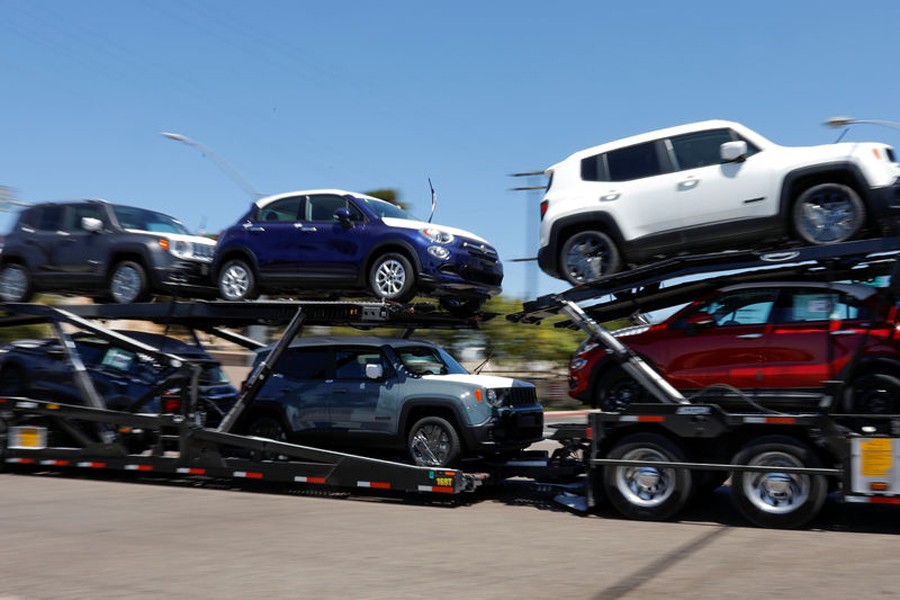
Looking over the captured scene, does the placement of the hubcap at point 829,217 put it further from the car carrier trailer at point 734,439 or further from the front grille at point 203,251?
the front grille at point 203,251

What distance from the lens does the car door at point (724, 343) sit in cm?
838

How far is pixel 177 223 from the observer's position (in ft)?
41.7

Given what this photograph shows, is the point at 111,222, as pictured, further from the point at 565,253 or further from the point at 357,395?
the point at 565,253

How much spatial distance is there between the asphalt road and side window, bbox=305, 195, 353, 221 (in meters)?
3.37

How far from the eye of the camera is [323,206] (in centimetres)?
1086

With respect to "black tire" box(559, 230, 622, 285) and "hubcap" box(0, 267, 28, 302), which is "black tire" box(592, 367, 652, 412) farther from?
"hubcap" box(0, 267, 28, 302)

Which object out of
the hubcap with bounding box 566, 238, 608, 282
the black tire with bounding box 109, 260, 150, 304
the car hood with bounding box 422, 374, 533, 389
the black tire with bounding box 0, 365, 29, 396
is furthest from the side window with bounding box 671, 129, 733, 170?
the black tire with bounding box 0, 365, 29, 396

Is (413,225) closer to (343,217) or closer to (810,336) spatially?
(343,217)

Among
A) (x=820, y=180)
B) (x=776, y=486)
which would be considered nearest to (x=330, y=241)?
(x=820, y=180)

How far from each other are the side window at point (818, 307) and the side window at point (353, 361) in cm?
450

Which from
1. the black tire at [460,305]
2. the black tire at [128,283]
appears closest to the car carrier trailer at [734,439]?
the black tire at [460,305]

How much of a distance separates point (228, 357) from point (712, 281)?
1931cm

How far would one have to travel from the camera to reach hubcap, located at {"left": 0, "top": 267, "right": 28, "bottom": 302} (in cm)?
1247

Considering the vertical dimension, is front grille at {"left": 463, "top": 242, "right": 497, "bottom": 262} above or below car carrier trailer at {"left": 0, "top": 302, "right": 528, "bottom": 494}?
above
